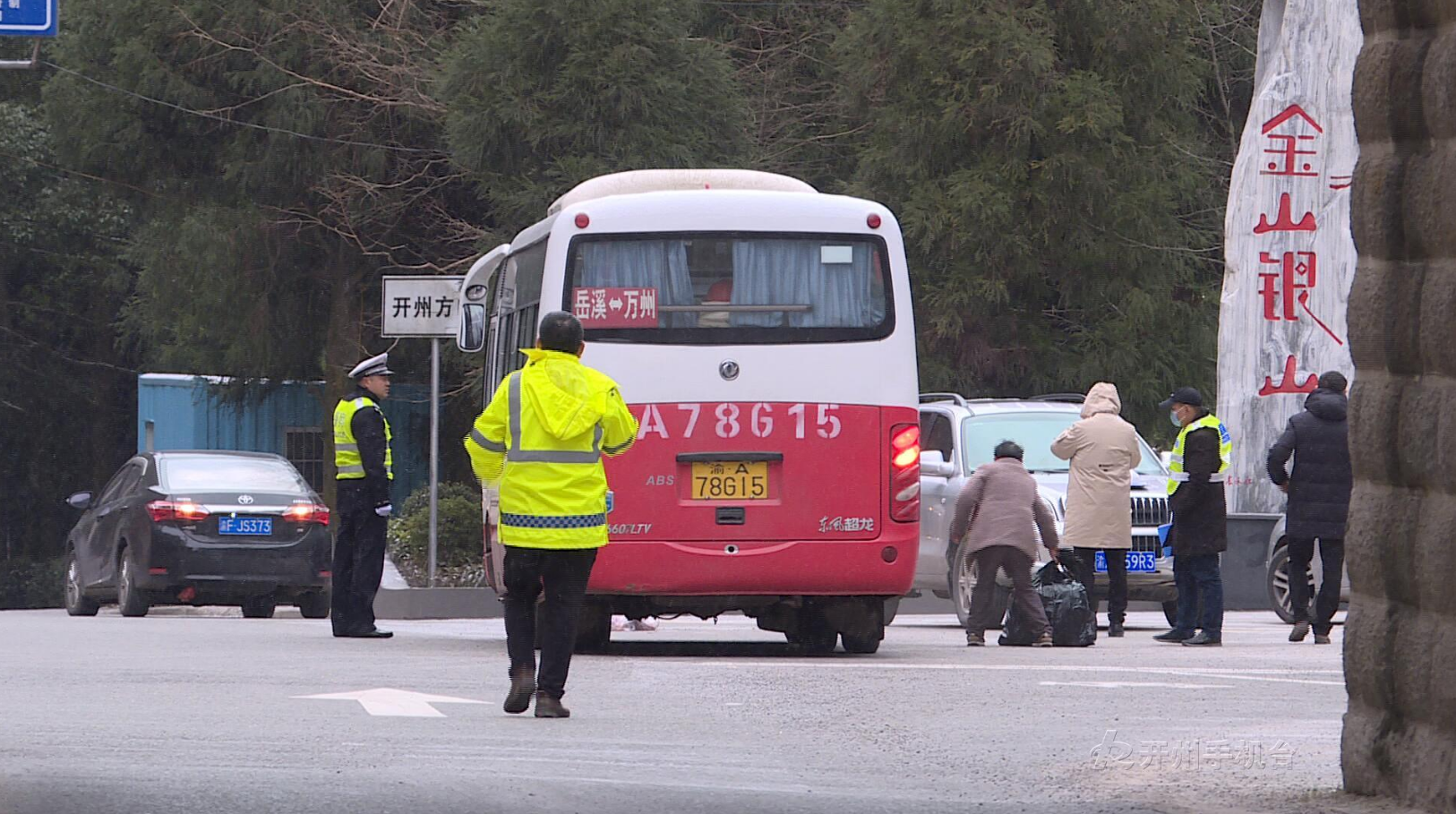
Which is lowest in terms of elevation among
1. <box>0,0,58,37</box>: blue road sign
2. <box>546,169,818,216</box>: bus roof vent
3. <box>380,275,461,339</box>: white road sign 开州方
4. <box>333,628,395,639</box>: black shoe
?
<box>333,628,395,639</box>: black shoe

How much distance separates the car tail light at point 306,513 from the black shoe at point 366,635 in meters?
4.33

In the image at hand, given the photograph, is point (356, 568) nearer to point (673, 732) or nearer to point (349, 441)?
point (349, 441)

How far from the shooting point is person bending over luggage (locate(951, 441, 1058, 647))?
1727cm

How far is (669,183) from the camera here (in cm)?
1617

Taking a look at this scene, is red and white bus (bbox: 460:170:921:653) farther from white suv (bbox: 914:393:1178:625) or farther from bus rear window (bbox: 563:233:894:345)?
white suv (bbox: 914:393:1178:625)

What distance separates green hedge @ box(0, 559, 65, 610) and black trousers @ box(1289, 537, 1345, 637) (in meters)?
31.9

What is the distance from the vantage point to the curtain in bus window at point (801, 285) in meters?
15.0

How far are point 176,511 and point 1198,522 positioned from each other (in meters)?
8.76

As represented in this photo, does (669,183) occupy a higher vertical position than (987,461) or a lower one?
higher

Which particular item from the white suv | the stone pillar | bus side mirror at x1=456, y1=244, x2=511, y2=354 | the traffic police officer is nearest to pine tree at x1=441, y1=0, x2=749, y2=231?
the white suv

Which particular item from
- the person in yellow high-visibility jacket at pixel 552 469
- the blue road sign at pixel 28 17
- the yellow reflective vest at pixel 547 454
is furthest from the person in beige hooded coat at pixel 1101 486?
the blue road sign at pixel 28 17

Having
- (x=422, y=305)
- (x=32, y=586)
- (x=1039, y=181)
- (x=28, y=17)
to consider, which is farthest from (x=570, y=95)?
(x=32, y=586)

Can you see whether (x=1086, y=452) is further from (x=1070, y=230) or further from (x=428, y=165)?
(x=428, y=165)

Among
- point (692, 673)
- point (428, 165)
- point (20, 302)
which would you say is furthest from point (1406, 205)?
point (20, 302)
